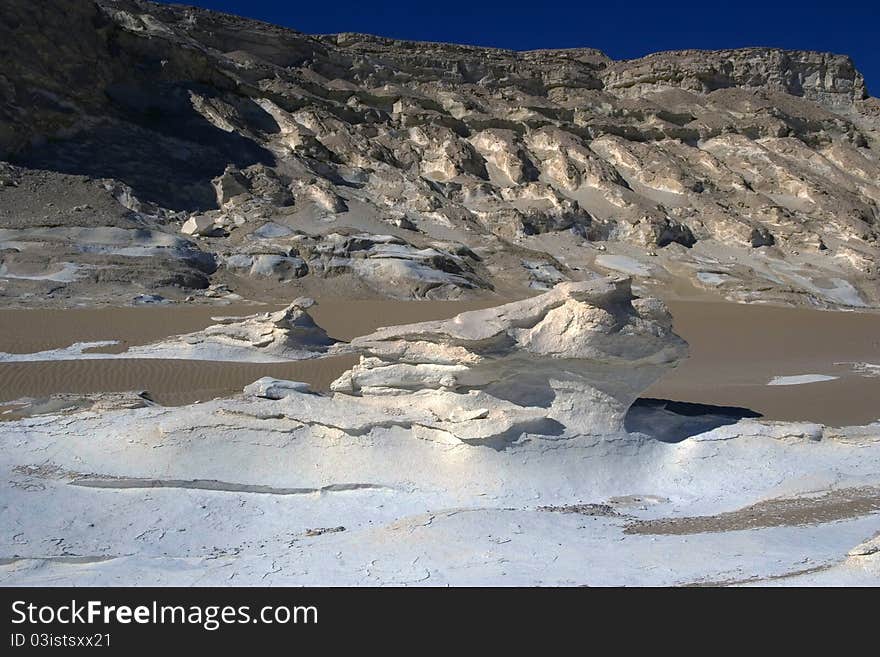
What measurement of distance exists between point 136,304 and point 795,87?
129 feet

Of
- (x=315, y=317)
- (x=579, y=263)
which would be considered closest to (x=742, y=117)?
(x=579, y=263)

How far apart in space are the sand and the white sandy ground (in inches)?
111

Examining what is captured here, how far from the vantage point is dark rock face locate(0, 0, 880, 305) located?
23203 mm

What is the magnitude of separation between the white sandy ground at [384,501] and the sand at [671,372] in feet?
9.25

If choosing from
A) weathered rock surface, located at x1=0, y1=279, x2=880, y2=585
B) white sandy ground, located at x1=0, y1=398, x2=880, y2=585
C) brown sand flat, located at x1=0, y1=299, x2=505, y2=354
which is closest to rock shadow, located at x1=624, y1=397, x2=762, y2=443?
weathered rock surface, located at x1=0, y1=279, x2=880, y2=585

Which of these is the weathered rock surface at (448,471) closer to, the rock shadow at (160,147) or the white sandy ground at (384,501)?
the white sandy ground at (384,501)

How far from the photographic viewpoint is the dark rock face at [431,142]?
23.2 metres

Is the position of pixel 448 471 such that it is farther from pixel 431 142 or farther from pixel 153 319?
pixel 431 142

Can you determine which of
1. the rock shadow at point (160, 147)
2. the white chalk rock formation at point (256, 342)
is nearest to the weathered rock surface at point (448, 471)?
the white chalk rock formation at point (256, 342)

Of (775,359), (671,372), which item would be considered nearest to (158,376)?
(671,372)

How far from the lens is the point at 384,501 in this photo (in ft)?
16.9

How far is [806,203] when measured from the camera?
29891 mm

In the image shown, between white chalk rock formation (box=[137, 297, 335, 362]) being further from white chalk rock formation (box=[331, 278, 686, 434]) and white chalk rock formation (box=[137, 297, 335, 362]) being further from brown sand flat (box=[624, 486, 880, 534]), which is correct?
brown sand flat (box=[624, 486, 880, 534])

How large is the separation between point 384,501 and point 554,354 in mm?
1731
